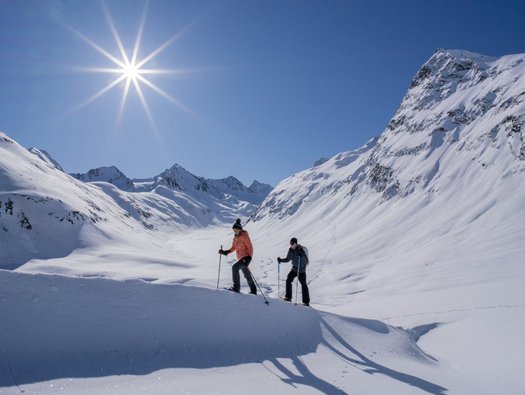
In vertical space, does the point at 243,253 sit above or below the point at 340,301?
below

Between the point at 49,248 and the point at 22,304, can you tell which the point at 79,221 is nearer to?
A: the point at 49,248

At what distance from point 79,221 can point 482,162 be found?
3028 inches

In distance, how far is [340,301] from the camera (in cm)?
2734

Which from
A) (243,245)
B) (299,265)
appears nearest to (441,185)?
(299,265)

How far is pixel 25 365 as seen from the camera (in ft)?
17.5

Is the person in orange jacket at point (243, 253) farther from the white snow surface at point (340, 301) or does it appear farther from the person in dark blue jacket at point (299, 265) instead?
the person in dark blue jacket at point (299, 265)

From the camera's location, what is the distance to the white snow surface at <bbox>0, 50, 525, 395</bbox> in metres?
5.89

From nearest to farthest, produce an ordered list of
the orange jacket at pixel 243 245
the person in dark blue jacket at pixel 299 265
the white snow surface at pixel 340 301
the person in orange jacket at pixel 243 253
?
the white snow surface at pixel 340 301 → the person in orange jacket at pixel 243 253 → the orange jacket at pixel 243 245 → the person in dark blue jacket at pixel 299 265

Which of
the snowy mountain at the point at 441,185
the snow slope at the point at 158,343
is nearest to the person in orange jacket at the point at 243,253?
the snow slope at the point at 158,343

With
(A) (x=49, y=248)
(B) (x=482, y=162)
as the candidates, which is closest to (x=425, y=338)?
(B) (x=482, y=162)

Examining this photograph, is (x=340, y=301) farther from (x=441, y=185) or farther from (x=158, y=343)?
(x=441, y=185)

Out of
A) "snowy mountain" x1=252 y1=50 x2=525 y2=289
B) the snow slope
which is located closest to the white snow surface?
the snow slope

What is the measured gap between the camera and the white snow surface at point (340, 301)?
5.89 m

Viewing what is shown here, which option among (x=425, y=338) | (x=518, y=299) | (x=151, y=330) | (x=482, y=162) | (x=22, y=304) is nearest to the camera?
(x=22, y=304)
